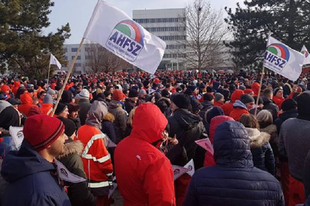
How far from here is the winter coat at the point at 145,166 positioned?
8.64ft

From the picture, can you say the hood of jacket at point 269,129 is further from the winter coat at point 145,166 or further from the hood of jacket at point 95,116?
the winter coat at point 145,166

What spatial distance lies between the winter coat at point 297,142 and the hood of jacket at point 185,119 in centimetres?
127

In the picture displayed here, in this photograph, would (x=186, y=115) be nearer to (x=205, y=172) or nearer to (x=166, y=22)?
(x=205, y=172)

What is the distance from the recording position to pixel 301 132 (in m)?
3.96

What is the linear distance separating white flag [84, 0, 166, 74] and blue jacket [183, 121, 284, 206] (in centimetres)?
263

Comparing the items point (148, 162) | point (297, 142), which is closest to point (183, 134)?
point (297, 142)

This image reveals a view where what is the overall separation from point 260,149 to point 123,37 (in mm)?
2701

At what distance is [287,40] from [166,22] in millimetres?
80343

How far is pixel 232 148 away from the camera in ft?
7.72

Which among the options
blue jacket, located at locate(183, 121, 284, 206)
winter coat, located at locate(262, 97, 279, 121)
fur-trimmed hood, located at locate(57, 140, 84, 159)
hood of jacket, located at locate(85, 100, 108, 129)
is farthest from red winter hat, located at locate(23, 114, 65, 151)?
winter coat, located at locate(262, 97, 279, 121)

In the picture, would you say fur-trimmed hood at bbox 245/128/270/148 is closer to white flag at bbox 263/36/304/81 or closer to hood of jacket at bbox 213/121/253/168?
hood of jacket at bbox 213/121/253/168

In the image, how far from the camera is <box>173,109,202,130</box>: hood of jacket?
15.1ft

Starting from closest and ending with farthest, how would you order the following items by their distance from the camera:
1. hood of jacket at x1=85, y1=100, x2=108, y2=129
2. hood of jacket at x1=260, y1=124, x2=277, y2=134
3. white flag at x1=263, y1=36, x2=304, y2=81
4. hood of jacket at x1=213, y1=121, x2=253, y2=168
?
1. hood of jacket at x1=213, y1=121, x2=253, y2=168
2. hood of jacket at x1=85, y1=100, x2=108, y2=129
3. hood of jacket at x1=260, y1=124, x2=277, y2=134
4. white flag at x1=263, y1=36, x2=304, y2=81

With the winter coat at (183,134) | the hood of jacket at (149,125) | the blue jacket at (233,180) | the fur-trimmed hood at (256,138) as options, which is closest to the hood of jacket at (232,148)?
the blue jacket at (233,180)
